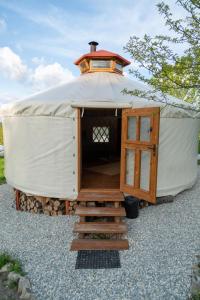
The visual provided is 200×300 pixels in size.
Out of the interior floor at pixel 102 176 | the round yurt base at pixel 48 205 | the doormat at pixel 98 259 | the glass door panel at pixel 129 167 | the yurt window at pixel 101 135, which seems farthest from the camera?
the yurt window at pixel 101 135

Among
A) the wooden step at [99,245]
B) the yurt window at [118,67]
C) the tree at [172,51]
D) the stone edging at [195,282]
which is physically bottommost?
the wooden step at [99,245]

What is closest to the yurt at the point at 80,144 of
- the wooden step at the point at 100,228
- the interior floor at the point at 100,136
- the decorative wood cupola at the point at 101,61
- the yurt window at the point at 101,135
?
the wooden step at the point at 100,228

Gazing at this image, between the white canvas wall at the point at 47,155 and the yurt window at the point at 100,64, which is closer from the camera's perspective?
the white canvas wall at the point at 47,155

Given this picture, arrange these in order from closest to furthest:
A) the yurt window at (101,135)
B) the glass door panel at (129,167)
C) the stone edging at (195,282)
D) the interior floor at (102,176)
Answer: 1. the stone edging at (195,282)
2. the glass door panel at (129,167)
3. the interior floor at (102,176)
4. the yurt window at (101,135)

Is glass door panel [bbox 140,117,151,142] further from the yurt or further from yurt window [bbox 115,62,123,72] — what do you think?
yurt window [bbox 115,62,123,72]

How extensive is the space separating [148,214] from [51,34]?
4.15 meters

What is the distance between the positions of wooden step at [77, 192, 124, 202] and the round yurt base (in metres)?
0.35

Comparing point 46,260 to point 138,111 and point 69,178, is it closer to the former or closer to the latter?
point 69,178

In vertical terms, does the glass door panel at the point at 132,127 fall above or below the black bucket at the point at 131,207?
above

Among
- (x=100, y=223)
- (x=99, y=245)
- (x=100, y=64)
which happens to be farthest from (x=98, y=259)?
(x=100, y=64)

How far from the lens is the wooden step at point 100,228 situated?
2664 millimetres

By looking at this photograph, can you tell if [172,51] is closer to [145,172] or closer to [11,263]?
[145,172]

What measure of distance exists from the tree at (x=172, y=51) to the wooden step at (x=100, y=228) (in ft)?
6.24

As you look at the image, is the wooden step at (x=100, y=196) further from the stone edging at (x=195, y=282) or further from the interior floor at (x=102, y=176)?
the stone edging at (x=195, y=282)
